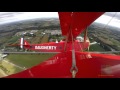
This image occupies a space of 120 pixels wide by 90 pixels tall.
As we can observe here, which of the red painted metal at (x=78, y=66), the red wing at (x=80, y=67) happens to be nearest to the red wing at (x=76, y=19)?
the red painted metal at (x=78, y=66)

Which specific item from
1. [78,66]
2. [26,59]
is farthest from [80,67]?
[26,59]

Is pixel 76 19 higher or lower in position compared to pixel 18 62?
higher

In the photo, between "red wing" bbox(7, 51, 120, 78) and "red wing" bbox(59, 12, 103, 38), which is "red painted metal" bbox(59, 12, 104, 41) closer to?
"red wing" bbox(59, 12, 103, 38)

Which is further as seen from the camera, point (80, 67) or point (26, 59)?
point (26, 59)

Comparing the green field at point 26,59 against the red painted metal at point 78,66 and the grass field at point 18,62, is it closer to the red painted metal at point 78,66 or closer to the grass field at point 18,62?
the grass field at point 18,62

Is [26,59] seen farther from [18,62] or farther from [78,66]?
[78,66]

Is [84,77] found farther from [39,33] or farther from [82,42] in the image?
[39,33]
